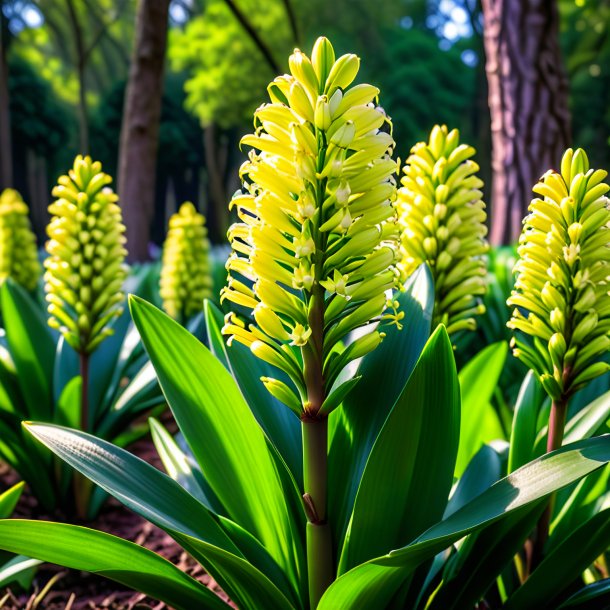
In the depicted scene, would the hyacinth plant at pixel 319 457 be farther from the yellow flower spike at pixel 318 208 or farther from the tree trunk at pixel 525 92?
the tree trunk at pixel 525 92

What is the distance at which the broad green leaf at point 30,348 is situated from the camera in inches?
119

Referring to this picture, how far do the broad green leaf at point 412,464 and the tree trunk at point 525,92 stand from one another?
431 centimetres

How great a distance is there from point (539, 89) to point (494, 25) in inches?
24.3

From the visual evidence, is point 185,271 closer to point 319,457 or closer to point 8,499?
point 8,499

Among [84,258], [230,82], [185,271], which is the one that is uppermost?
[230,82]

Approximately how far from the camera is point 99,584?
2.63 metres

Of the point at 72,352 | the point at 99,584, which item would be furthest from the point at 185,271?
the point at 99,584

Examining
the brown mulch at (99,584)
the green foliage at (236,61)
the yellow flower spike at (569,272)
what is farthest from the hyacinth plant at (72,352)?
the green foliage at (236,61)

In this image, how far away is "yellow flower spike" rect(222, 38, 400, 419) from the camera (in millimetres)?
1361

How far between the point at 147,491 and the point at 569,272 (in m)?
1.07

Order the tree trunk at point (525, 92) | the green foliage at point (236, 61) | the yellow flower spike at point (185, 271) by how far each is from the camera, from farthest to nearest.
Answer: the green foliage at point (236, 61) → the tree trunk at point (525, 92) → the yellow flower spike at point (185, 271)

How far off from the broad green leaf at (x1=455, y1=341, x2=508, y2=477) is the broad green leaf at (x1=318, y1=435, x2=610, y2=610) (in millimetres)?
890

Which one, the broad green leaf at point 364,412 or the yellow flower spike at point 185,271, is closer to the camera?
the broad green leaf at point 364,412

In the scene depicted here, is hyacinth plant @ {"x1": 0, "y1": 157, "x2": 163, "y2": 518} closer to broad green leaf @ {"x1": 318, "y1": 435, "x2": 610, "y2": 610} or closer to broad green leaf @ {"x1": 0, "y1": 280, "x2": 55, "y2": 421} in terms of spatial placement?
broad green leaf @ {"x1": 0, "y1": 280, "x2": 55, "y2": 421}
